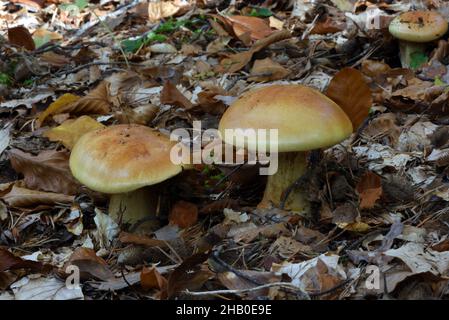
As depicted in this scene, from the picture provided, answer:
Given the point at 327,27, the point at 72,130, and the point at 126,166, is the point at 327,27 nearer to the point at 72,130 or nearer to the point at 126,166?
the point at 72,130

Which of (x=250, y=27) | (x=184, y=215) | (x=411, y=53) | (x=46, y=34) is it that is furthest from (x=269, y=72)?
(x=46, y=34)

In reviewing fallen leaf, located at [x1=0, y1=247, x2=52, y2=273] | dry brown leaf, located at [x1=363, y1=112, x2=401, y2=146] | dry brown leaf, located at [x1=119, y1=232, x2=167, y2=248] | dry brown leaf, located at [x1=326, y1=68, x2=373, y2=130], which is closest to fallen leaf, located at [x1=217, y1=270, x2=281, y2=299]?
dry brown leaf, located at [x1=119, y1=232, x2=167, y2=248]

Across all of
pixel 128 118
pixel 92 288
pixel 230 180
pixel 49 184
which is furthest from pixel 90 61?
pixel 92 288

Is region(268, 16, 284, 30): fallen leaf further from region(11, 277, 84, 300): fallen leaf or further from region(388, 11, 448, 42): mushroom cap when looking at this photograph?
region(11, 277, 84, 300): fallen leaf

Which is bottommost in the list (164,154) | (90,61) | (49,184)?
(90,61)

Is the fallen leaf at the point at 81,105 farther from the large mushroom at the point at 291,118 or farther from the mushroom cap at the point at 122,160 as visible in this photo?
the large mushroom at the point at 291,118

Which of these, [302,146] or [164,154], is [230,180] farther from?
[302,146]
